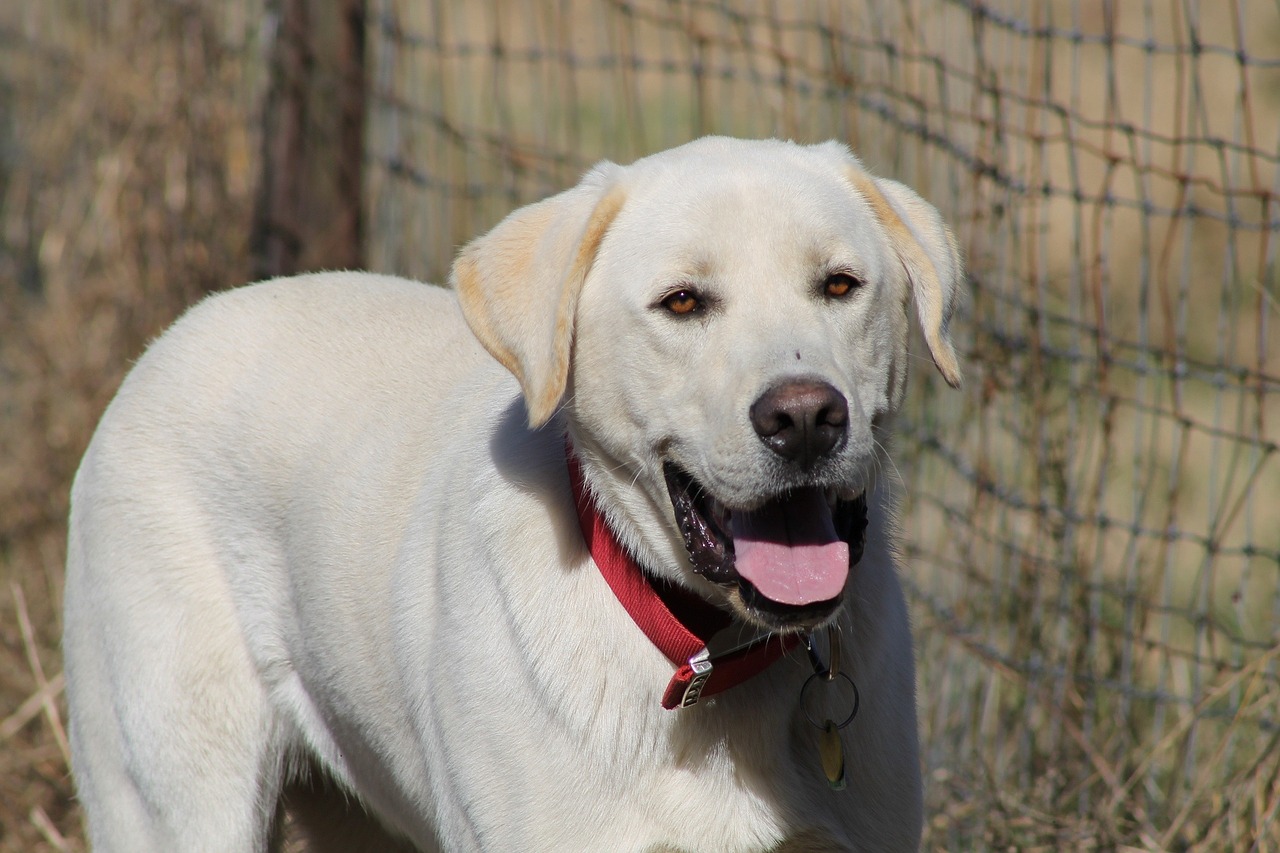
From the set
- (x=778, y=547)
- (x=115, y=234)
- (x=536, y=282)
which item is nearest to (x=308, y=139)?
(x=115, y=234)

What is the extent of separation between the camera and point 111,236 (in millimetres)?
5832

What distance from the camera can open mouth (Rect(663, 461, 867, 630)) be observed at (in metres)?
2.44

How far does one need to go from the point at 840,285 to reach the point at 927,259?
0.83 feet

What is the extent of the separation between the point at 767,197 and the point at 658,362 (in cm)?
35

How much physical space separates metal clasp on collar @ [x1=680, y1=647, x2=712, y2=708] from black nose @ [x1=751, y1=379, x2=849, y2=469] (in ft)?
1.29

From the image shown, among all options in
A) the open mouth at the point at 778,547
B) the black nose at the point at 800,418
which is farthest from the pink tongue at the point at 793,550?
the black nose at the point at 800,418

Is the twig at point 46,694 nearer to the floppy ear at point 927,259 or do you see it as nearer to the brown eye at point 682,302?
the brown eye at point 682,302

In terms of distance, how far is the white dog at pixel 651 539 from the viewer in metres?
2.51

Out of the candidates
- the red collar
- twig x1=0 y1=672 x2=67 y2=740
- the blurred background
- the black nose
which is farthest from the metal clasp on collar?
twig x1=0 y1=672 x2=67 y2=740

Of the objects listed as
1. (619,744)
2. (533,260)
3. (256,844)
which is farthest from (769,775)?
(256,844)

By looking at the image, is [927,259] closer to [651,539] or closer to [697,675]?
[651,539]

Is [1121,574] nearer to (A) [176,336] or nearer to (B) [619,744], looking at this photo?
(B) [619,744]

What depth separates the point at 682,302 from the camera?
8.38 ft

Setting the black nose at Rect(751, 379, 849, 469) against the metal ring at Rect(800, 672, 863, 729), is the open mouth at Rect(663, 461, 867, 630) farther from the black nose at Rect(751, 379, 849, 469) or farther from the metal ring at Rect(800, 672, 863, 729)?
the metal ring at Rect(800, 672, 863, 729)
